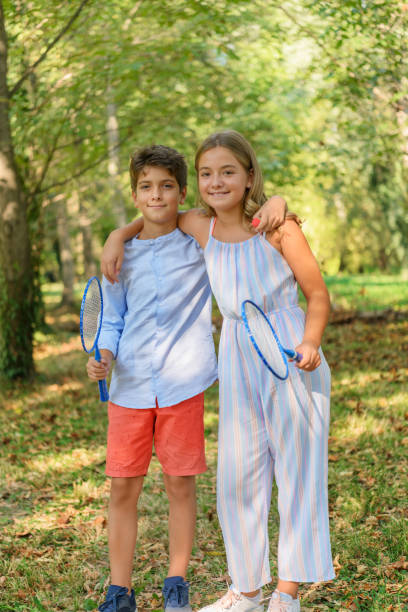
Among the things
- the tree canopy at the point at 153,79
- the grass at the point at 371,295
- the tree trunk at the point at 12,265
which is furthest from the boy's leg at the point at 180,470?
the grass at the point at 371,295

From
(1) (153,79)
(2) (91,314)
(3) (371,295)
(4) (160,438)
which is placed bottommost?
(3) (371,295)

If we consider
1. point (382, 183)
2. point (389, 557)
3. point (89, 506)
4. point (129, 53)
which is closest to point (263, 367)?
point (389, 557)

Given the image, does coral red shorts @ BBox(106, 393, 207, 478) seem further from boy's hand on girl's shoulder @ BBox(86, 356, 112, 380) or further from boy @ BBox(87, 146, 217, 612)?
boy's hand on girl's shoulder @ BBox(86, 356, 112, 380)

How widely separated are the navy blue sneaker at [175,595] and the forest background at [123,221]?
338 millimetres

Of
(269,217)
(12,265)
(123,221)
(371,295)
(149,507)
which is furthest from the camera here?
(371,295)

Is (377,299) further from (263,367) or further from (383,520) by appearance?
(263,367)

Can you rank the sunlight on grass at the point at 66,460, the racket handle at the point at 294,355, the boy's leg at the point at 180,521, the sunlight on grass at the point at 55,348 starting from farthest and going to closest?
1. the sunlight on grass at the point at 55,348
2. the sunlight on grass at the point at 66,460
3. the boy's leg at the point at 180,521
4. the racket handle at the point at 294,355

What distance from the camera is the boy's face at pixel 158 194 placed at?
2867mm

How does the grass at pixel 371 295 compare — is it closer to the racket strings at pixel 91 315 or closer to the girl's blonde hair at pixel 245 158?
the girl's blonde hair at pixel 245 158

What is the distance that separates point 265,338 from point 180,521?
1045 mm

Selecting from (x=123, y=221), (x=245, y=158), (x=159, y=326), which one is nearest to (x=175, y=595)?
(x=159, y=326)

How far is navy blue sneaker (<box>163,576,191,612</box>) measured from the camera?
2.85 meters

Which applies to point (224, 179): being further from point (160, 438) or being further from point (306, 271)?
point (160, 438)

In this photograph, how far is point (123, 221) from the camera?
1667 cm
